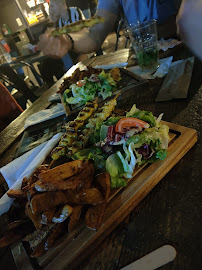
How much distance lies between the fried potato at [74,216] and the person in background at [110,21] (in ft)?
8.28

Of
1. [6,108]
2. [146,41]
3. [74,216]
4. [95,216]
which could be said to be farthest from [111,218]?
[6,108]

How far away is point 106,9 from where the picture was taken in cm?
422

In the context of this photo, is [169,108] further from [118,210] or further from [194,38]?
[194,38]

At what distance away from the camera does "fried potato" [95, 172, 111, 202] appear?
1059mm

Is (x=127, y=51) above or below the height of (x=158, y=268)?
above

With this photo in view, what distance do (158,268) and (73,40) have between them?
4247 millimetres

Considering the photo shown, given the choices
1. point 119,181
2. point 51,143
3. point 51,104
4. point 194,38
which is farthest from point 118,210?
point 194,38

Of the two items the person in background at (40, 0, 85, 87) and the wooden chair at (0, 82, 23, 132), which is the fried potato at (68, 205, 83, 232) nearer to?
the wooden chair at (0, 82, 23, 132)

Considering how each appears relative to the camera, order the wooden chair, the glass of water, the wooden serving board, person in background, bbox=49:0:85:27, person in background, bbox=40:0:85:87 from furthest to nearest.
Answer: person in background, bbox=49:0:85:27
person in background, bbox=40:0:85:87
the wooden chair
the glass of water
the wooden serving board

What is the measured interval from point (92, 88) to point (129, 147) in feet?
4.89

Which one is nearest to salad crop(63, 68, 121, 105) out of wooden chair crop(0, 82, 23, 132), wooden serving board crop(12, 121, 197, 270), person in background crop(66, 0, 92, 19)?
wooden serving board crop(12, 121, 197, 270)

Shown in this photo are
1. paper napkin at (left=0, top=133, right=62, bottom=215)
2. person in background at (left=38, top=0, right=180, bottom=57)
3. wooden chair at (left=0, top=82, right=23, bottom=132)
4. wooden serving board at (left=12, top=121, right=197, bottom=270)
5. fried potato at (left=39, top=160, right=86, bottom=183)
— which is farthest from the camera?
wooden chair at (left=0, top=82, right=23, bottom=132)

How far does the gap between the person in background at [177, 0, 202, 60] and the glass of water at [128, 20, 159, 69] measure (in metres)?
0.59

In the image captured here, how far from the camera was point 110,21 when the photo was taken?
4477 mm
